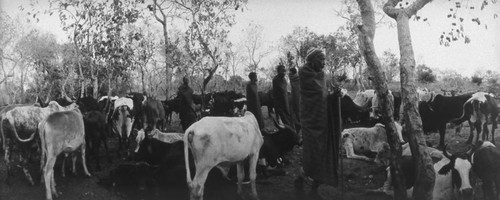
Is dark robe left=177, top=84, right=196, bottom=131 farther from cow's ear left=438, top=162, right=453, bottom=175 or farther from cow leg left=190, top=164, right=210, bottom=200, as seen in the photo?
cow's ear left=438, top=162, right=453, bottom=175

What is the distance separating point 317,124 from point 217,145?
129 cm

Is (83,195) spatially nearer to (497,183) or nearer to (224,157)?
(224,157)

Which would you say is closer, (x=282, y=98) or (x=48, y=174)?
(x=48, y=174)

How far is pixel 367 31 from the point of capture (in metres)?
5.46

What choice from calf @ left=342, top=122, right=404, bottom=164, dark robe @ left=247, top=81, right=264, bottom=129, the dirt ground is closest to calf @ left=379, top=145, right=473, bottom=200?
the dirt ground

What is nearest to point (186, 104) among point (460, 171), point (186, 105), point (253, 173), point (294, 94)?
point (186, 105)

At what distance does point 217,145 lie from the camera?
Result: 5512 millimetres

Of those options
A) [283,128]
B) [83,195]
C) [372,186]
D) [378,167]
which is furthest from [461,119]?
[83,195]

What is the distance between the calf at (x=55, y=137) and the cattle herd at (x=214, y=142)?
0.01 metres

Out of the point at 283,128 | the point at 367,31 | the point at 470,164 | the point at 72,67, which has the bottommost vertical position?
the point at 470,164

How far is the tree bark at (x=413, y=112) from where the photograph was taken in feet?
17.4

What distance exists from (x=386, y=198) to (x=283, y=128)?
6.95ft

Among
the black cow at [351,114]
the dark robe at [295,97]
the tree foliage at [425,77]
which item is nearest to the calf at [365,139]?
the dark robe at [295,97]

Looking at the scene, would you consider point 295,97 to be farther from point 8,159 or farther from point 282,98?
point 8,159
